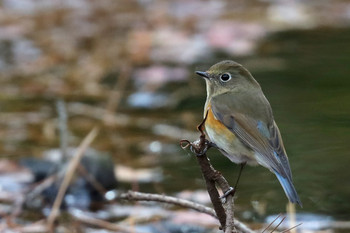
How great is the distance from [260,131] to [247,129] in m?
0.05

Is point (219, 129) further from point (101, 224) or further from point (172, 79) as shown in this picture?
point (172, 79)

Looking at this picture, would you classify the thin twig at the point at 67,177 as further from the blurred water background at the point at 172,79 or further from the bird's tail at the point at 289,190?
the bird's tail at the point at 289,190

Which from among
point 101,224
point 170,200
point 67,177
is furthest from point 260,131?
point 67,177

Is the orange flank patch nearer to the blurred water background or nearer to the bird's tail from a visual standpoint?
the bird's tail

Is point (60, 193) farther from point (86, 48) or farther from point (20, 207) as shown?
point (86, 48)

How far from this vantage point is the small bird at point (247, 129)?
319 centimetres

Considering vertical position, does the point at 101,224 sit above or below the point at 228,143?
above

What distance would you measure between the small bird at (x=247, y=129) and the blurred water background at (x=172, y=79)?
1.35 meters

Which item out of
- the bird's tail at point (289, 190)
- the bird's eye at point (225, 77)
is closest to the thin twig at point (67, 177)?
the bird's eye at point (225, 77)

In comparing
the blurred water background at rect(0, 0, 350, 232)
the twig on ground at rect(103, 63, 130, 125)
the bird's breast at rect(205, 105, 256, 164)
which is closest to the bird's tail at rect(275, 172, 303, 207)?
the bird's breast at rect(205, 105, 256, 164)

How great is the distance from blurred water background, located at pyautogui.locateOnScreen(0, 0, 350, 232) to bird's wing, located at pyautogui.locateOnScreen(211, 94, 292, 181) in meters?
1.39

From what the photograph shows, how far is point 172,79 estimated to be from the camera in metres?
8.03

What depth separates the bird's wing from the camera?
317 centimetres

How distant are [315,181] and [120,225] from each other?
129cm
